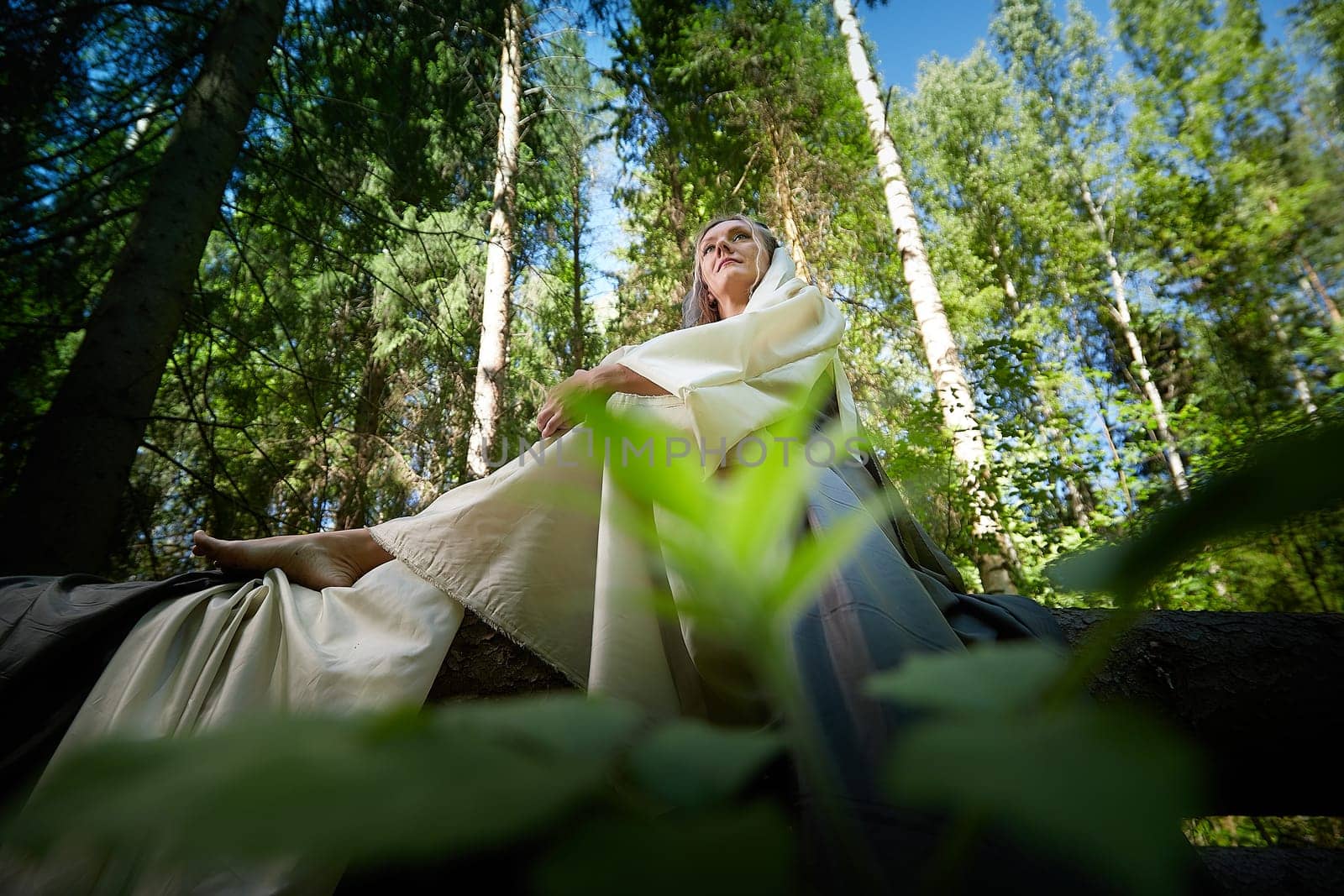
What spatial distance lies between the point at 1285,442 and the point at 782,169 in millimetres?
8020

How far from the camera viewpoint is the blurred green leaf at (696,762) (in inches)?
8.2

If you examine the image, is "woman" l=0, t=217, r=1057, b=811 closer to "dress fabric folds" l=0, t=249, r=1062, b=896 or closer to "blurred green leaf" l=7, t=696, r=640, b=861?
"dress fabric folds" l=0, t=249, r=1062, b=896

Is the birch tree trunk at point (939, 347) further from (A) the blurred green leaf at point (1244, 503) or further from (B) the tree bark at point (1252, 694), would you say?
(A) the blurred green leaf at point (1244, 503)

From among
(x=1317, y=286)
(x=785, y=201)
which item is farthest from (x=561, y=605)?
(x=1317, y=286)

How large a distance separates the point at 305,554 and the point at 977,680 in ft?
5.92

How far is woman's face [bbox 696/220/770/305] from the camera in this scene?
2838 mm

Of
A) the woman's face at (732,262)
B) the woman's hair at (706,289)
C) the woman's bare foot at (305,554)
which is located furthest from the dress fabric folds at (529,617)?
the woman's hair at (706,289)

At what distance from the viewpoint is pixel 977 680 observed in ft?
0.80

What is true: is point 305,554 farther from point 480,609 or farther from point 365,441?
point 365,441

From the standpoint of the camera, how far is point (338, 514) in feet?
15.4

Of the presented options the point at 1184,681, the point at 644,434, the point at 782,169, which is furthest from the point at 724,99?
the point at 644,434

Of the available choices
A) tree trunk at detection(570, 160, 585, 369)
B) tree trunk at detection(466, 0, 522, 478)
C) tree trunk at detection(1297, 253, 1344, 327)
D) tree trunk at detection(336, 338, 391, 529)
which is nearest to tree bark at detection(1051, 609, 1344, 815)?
tree trunk at detection(336, 338, 391, 529)

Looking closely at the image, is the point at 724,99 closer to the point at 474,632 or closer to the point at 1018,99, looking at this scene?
the point at 474,632

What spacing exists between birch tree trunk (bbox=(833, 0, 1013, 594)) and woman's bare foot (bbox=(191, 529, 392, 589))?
374 centimetres
